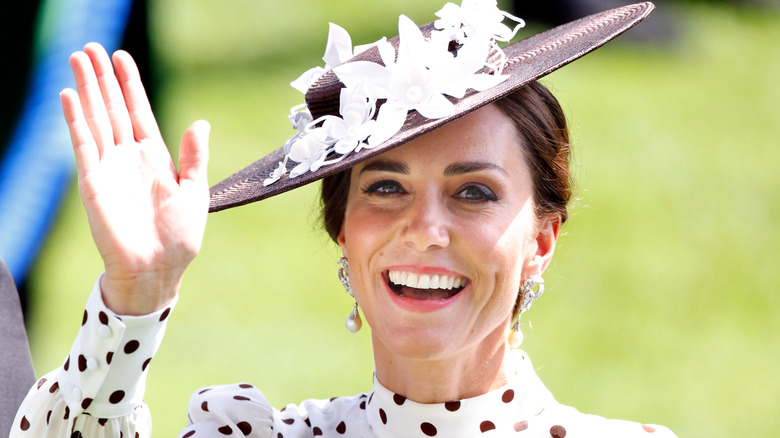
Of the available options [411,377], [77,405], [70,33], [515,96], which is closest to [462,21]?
[515,96]

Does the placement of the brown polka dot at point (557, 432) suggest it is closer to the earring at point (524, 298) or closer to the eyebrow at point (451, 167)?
the earring at point (524, 298)

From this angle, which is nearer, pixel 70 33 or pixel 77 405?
pixel 77 405

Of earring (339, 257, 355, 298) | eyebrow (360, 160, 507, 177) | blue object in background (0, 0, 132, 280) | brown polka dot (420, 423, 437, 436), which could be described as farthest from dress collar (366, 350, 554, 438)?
blue object in background (0, 0, 132, 280)

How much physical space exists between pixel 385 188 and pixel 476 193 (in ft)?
0.65

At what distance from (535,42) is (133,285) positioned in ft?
3.64

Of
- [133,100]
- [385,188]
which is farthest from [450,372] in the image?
[133,100]

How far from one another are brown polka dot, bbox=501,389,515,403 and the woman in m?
0.01

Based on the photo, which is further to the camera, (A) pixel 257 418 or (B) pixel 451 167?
(A) pixel 257 418

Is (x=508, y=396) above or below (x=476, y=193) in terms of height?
below

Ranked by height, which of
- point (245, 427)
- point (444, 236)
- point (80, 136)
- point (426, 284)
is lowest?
point (245, 427)

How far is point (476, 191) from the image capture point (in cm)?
209

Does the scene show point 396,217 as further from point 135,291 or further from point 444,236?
point 135,291

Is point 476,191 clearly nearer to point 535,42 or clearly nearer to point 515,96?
point 515,96

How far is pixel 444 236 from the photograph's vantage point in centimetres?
202
